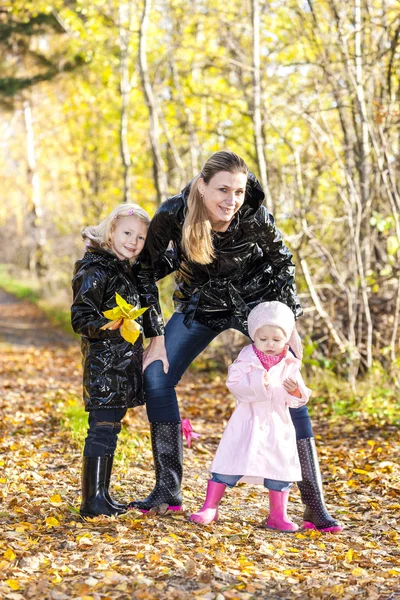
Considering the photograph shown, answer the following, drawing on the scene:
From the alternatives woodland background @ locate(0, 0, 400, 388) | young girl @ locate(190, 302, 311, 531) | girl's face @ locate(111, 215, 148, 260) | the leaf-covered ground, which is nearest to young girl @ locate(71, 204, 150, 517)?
girl's face @ locate(111, 215, 148, 260)

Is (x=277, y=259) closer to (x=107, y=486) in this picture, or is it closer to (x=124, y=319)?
(x=124, y=319)

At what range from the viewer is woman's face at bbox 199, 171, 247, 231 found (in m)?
3.76

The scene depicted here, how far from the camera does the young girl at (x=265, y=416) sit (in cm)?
381

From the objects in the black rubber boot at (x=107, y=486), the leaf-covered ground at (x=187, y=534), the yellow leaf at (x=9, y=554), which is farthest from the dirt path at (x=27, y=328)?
the yellow leaf at (x=9, y=554)

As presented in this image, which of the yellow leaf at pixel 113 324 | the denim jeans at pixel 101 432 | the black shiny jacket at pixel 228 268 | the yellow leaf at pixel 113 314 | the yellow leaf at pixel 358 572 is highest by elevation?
the black shiny jacket at pixel 228 268

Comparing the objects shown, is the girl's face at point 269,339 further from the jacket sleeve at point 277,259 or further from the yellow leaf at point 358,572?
the yellow leaf at point 358,572

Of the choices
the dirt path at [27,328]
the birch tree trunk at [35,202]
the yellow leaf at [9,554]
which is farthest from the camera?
the birch tree trunk at [35,202]

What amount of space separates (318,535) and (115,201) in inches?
502

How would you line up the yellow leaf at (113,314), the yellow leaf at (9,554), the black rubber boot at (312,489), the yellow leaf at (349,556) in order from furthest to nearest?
the black rubber boot at (312,489) < the yellow leaf at (113,314) < the yellow leaf at (349,556) < the yellow leaf at (9,554)

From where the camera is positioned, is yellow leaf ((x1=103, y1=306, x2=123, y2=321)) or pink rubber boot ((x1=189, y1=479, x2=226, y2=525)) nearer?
yellow leaf ((x1=103, y1=306, x2=123, y2=321))

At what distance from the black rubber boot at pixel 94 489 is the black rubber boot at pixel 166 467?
22cm

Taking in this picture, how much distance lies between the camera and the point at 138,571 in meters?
3.21

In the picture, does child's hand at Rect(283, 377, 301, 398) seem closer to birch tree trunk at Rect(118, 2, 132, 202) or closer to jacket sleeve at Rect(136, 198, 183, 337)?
jacket sleeve at Rect(136, 198, 183, 337)

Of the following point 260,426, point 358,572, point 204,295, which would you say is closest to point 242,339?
point 204,295
